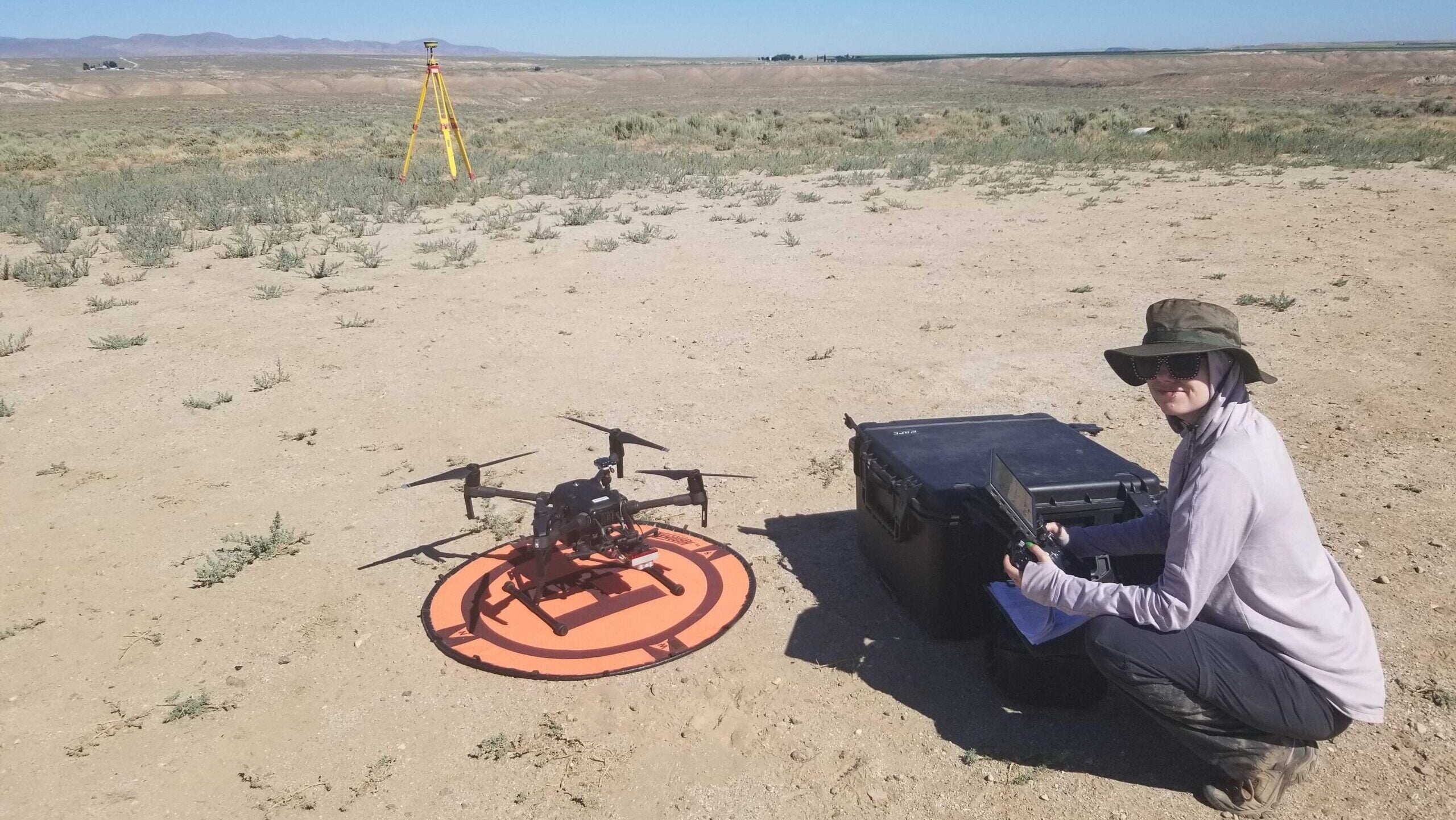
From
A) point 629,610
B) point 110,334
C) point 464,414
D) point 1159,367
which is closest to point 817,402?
point 464,414

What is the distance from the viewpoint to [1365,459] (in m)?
5.21

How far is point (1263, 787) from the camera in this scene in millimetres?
2680

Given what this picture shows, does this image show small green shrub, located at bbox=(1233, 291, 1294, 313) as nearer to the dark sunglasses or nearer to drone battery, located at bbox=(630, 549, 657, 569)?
the dark sunglasses

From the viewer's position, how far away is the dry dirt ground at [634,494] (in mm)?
2992

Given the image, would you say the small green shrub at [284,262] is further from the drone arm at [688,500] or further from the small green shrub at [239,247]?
the drone arm at [688,500]

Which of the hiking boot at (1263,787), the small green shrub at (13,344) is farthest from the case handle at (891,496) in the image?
the small green shrub at (13,344)

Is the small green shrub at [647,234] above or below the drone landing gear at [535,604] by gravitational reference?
above

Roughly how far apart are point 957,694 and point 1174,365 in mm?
1460

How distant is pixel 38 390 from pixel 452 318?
3181 mm

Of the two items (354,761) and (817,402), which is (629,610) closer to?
(354,761)

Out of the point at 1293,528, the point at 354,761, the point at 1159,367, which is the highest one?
the point at 1159,367

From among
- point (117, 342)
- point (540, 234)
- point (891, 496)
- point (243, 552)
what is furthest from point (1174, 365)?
point (540, 234)

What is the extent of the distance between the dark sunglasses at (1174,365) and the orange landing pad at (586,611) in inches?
76.7

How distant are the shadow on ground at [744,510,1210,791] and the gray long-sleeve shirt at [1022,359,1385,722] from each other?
0.58 m
